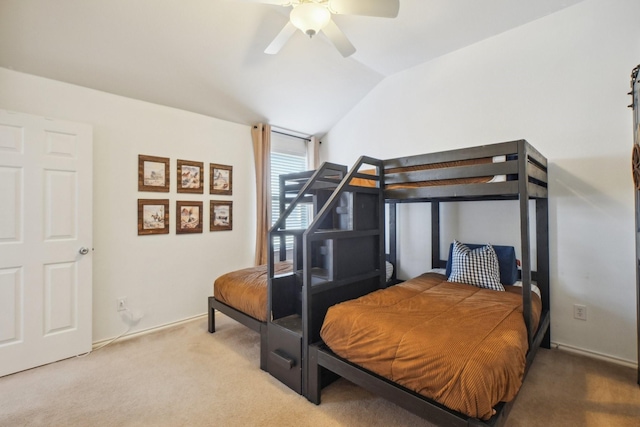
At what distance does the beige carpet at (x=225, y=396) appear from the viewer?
1.76 meters

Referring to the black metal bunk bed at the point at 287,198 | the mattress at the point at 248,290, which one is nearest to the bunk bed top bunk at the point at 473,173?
the black metal bunk bed at the point at 287,198

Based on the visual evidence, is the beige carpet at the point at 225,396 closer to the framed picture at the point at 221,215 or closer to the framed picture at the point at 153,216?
the framed picture at the point at 153,216

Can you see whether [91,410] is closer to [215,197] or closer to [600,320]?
[215,197]

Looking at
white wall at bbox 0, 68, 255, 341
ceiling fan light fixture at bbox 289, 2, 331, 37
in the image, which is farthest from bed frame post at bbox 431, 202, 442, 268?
white wall at bbox 0, 68, 255, 341

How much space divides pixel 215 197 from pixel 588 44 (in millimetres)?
3952

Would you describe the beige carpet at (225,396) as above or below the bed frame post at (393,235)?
below

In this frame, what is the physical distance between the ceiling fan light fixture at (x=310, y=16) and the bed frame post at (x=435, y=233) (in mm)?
2239

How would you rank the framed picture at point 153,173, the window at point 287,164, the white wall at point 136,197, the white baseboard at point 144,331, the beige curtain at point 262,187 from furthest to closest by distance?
1. the window at point 287,164
2. the beige curtain at point 262,187
3. the framed picture at point 153,173
4. the white baseboard at point 144,331
5. the white wall at point 136,197

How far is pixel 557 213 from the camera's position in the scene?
2.64 m

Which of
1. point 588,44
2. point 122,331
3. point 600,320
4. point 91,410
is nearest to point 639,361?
point 600,320

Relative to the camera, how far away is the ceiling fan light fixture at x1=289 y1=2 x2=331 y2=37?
1.82m

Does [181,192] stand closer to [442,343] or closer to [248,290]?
[248,290]

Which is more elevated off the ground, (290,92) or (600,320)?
(290,92)

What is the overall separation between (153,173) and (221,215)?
904 millimetres
